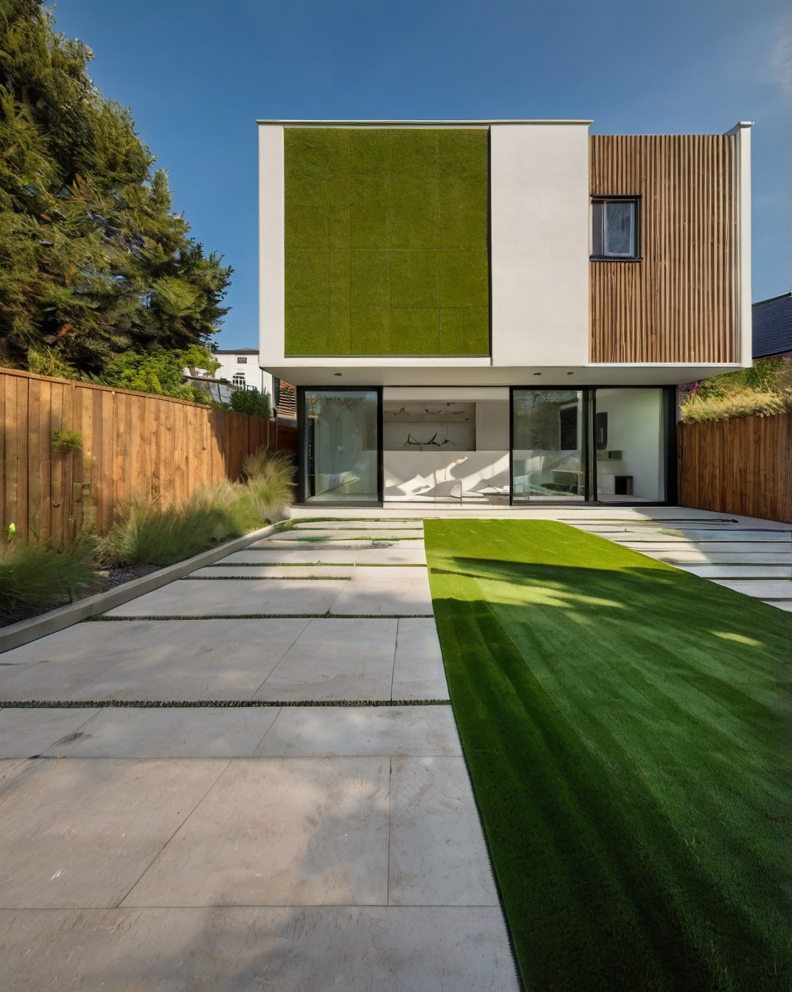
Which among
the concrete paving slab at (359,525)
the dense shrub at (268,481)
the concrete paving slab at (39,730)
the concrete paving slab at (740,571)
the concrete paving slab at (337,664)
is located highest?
the dense shrub at (268,481)

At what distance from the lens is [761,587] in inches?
186

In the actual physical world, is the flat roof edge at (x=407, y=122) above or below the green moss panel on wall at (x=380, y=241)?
above

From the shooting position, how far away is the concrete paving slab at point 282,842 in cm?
140

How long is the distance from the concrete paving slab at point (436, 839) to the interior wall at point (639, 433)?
11592 mm

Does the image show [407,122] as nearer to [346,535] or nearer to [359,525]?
[359,525]

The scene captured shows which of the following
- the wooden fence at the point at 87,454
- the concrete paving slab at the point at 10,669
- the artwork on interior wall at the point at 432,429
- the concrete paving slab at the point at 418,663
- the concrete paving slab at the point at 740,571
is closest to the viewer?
the concrete paving slab at the point at 418,663

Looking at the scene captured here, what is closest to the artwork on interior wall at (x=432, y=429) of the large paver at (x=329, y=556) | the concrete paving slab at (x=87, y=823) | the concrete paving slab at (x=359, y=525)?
the concrete paving slab at (x=359, y=525)

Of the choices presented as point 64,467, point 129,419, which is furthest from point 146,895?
point 129,419

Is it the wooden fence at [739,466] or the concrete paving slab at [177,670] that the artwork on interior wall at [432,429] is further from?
the concrete paving slab at [177,670]

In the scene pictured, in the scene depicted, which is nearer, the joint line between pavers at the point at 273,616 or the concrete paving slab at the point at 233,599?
the joint line between pavers at the point at 273,616

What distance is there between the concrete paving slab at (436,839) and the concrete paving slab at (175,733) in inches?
26.3

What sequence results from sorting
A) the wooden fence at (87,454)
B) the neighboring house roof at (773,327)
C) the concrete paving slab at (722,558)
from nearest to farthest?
the wooden fence at (87,454)
the concrete paving slab at (722,558)
the neighboring house roof at (773,327)

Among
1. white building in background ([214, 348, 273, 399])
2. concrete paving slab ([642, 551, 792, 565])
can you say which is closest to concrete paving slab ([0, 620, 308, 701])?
concrete paving slab ([642, 551, 792, 565])

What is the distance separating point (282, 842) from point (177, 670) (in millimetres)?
1570
